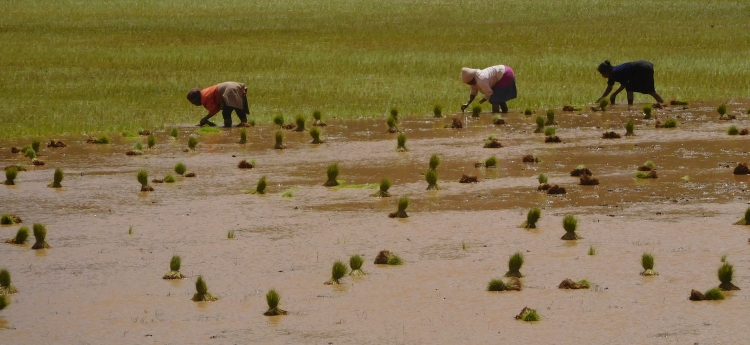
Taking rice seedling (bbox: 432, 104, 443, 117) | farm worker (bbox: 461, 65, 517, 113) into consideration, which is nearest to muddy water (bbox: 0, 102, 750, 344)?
farm worker (bbox: 461, 65, 517, 113)

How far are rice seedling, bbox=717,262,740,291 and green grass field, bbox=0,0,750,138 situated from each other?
1531 centimetres

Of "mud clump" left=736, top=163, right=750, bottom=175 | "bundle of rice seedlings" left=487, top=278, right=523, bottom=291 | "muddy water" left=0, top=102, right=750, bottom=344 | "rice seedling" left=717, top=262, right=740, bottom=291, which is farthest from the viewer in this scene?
"mud clump" left=736, top=163, right=750, bottom=175

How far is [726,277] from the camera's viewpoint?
10.2 meters

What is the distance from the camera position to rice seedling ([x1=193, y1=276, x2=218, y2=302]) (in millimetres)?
10375

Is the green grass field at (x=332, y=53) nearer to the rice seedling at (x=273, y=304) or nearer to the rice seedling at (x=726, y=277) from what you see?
the rice seedling at (x=273, y=304)

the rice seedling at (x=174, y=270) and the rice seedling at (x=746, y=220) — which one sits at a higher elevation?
the rice seedling at (x=746, y=220)

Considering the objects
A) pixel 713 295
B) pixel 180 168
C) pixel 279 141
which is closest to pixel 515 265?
pixel 713 295

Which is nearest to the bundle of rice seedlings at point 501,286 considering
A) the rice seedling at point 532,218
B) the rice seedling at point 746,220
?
the rice seedling at point 532,218

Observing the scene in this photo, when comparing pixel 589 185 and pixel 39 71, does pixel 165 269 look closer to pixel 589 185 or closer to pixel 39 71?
pixel 589 185

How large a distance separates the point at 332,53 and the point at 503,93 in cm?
1574

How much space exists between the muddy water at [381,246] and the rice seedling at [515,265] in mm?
138

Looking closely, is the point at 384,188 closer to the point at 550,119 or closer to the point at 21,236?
the point at 21,236

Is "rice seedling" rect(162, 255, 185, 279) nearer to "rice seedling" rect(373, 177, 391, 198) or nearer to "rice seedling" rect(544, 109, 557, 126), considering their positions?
"rice seedling" rect(373, 177, 391, 198)

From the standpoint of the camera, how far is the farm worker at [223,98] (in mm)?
22938
